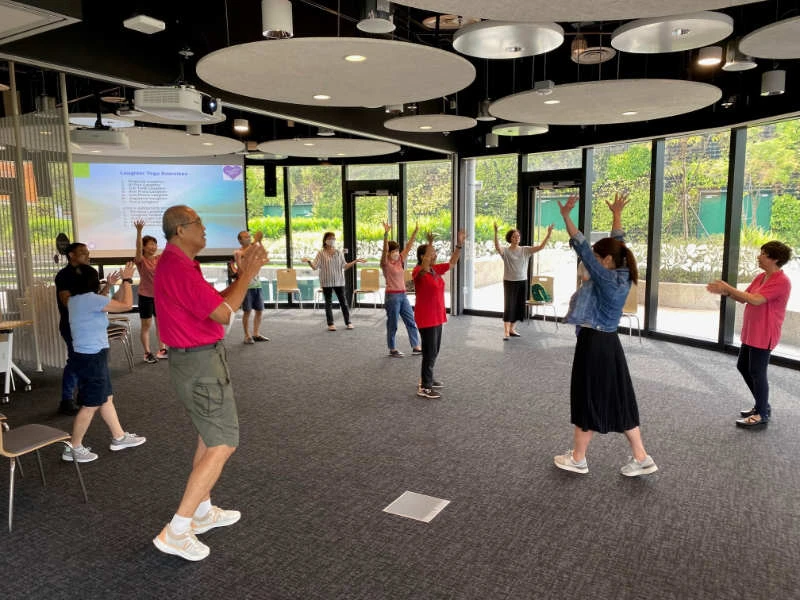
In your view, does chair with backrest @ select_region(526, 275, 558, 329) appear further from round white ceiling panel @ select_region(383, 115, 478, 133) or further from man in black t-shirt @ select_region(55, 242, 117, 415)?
man in black t-shirt @ select_region(55, 242, 117, 415)

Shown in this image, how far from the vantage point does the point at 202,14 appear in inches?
236

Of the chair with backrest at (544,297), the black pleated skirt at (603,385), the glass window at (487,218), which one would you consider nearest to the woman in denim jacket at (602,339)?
the black pleated skirt at (603,385)

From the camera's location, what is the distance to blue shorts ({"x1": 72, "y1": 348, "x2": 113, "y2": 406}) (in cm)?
444

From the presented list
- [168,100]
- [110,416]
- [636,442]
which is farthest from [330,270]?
[636,442]

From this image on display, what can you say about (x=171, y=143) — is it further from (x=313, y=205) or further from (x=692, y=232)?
(x=692, y=232)

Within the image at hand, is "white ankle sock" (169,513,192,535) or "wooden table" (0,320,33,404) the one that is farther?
"wooden table" (0,320,33,404)

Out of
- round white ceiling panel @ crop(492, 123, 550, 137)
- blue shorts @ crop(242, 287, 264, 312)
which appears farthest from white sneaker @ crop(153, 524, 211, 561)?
round white ceiling panel @ crop(492, 123, 550, 137)

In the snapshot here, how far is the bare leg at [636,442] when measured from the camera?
4086mm

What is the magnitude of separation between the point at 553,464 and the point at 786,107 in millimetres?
5680

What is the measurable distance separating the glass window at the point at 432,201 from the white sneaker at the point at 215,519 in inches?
358

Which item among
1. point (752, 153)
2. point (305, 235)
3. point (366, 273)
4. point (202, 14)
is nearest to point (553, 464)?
point (202, 14)

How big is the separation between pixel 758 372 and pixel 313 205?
9.99 meters

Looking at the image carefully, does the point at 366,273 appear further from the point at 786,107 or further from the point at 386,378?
the point at 786,107

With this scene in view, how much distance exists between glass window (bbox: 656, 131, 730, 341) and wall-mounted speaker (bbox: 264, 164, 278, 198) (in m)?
8.11
